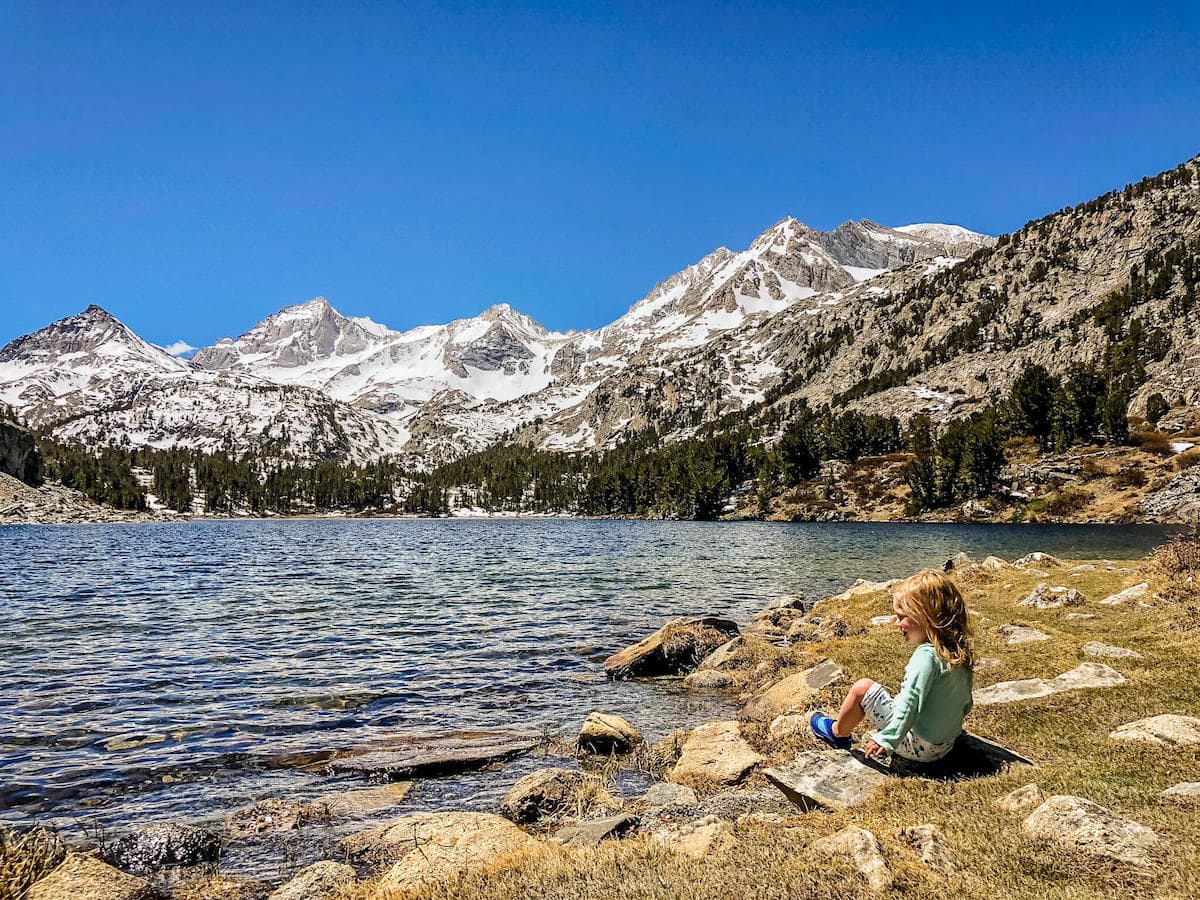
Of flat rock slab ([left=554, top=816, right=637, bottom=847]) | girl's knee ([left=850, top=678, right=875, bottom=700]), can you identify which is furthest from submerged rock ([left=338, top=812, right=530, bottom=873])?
girl's knee ([left=850, top=678, right=875, bottom=700])

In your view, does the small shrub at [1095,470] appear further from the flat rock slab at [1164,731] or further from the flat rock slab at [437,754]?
the flat rock slab at [437,754]

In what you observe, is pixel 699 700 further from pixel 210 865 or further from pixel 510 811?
pixel 210 865

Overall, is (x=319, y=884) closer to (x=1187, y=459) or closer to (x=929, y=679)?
(x=929, y=679)

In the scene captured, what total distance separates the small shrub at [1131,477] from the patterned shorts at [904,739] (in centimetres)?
14654

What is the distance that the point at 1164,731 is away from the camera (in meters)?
10.4

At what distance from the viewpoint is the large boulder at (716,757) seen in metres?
13.7

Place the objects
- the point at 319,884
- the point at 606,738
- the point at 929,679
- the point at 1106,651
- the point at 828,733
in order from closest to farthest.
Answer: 1. the point at 319,884
2. the point at 929,679
3. the point at 828,733
4. the point at 1106,651
5. the point at 606,738

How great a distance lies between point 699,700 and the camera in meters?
22.1

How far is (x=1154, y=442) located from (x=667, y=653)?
161 meters

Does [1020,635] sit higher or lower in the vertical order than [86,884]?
higher

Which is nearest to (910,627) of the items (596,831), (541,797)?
(596,831)

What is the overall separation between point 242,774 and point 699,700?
13.5 m

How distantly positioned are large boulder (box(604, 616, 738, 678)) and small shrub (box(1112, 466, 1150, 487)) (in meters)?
135

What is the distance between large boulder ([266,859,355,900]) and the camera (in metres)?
9.41
